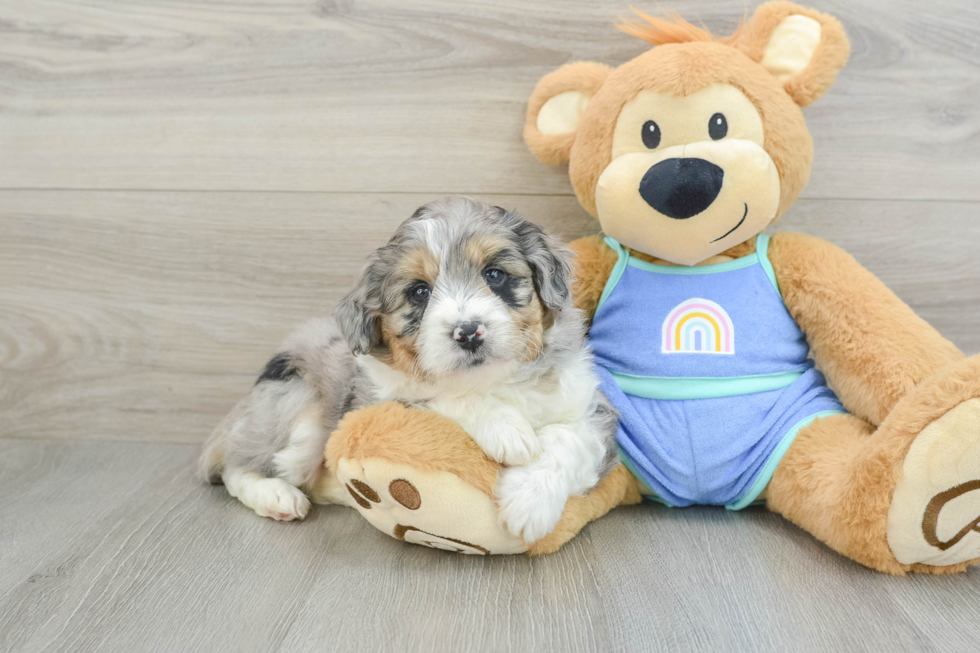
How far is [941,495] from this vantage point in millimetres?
1349

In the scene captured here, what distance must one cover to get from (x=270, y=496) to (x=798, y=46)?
1.78 m

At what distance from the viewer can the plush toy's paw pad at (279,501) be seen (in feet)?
6.10

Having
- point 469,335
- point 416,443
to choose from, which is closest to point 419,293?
point 469,335

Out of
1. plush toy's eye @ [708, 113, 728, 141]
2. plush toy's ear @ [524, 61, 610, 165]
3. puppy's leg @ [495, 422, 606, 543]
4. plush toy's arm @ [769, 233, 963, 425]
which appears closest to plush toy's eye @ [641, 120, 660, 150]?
plush toy's eye @ [708, 113, 728, 141]

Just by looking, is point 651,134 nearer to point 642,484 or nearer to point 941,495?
point 642,484

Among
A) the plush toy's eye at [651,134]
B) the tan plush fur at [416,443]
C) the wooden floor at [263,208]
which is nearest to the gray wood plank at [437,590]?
the wooden floor at [263,208]

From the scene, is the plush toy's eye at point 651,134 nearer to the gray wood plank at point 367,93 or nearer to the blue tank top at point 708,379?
the blue tank top at point 708,379

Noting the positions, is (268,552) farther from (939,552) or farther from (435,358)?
(939,552)

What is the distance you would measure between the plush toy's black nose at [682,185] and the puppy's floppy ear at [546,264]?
0.85ft

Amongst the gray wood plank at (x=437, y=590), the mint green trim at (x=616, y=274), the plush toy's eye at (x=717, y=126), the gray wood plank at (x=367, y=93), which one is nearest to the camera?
the gray wood plank at (x=437, y=590)

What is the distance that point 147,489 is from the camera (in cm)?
210

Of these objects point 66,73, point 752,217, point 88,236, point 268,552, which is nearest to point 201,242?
point 88,236

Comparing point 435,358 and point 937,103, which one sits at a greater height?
point 937,103

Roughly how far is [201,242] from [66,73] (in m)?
0.69
